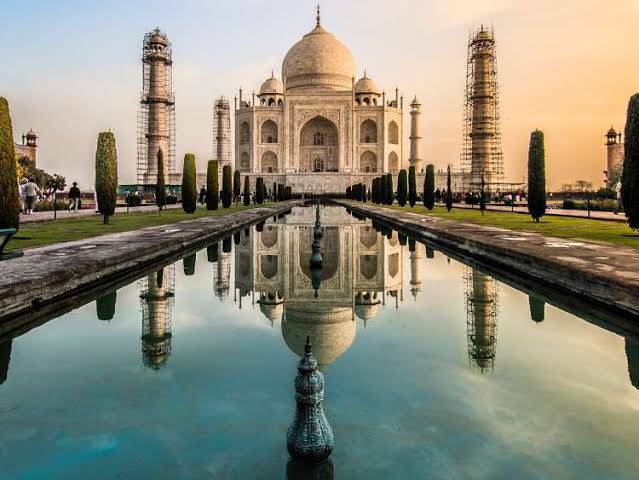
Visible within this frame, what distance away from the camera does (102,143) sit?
10305mm

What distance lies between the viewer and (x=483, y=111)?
104 ft

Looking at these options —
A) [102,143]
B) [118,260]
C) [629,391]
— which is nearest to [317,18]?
[102,143]

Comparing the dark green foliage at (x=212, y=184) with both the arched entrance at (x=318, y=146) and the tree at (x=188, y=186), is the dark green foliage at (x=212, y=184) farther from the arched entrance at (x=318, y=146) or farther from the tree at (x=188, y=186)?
the arched entrance at (x=318, y=146)

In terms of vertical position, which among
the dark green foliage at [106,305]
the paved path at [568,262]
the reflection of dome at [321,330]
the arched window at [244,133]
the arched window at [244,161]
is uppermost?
the arched window at [244,133]

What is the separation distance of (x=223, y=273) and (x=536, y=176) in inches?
298

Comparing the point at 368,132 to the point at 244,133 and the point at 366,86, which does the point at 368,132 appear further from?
the point at 244,133

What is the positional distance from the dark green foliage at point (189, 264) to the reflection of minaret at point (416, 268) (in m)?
2.14

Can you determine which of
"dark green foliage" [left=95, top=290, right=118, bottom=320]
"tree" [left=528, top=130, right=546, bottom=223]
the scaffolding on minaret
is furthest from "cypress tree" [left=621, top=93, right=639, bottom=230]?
the scaffolding on minaret

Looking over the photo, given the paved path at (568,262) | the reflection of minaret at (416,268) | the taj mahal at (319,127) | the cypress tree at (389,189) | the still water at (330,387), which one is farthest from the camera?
the taj mahal at (319,127)

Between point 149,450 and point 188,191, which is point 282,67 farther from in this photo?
point 149,450

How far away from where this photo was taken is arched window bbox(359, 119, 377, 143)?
1558 inches

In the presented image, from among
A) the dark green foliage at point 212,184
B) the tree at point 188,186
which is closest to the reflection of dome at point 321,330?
the tree at point 188,186

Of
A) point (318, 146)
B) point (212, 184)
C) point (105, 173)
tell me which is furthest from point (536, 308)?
point (318, 146)

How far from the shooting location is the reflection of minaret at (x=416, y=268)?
15.3 feet
